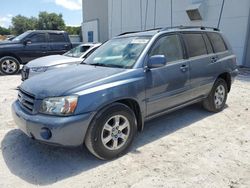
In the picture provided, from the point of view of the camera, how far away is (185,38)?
4.81 metres

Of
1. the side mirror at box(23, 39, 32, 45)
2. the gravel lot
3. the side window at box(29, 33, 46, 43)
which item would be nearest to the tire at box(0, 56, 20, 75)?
the side mirror at box(23, 39, 32, 45)

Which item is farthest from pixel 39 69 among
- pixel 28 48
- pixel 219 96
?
pixel 219 96

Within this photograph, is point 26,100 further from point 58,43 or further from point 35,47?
point 58,43

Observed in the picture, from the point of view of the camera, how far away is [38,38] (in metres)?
11.4

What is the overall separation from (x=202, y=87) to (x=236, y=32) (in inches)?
309

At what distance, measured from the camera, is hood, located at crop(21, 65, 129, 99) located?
3.39m

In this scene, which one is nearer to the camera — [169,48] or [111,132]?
[111,132]

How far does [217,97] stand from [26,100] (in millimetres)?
3857

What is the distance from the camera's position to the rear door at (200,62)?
4.83 meters

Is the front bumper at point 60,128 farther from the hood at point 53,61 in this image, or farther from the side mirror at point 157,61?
the hood at point 53,61

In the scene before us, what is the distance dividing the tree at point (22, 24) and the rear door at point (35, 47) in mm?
76434

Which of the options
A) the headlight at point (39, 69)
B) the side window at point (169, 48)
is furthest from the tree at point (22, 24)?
the side window at point (169, 48)

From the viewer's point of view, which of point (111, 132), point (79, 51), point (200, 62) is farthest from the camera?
point (79, 51)

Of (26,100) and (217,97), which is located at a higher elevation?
(26,100)
